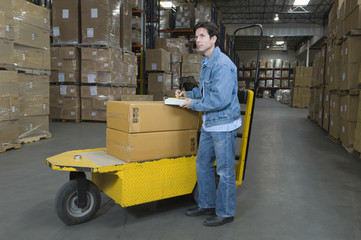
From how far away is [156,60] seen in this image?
32.9ft

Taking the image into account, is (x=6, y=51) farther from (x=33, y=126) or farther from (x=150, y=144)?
(x=150, y=144)

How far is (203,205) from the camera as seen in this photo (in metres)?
2.57

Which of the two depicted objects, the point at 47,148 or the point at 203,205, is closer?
the point at 203,205

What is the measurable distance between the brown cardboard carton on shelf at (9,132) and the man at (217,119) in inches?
142

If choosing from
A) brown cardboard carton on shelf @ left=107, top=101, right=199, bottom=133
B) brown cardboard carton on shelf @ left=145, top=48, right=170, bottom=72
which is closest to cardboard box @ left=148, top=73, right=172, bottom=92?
brown cardboard carton on shelf @ left=145, top=48, right=170, bottom=72

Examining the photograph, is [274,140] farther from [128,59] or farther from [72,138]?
[128,59]

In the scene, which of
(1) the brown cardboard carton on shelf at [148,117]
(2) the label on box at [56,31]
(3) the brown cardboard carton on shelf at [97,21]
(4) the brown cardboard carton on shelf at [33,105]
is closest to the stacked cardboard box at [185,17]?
(3) the brown cardboard carton on shelf at [97,21]

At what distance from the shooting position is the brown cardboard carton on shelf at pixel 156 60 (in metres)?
9.99

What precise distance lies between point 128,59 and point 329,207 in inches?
276

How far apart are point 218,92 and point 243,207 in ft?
3.98

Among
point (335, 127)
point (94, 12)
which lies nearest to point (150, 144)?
point (335, 127)

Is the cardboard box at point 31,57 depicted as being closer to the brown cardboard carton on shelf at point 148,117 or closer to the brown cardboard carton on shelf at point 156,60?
the brown cardboard carton on shelf at point 148,117

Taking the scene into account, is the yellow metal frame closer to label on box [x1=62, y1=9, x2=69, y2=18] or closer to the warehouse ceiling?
label on box [x1=62, y1=9, x2=69, y2=18]

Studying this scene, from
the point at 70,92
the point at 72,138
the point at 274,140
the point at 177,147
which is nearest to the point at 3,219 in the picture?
the point at 177,147
